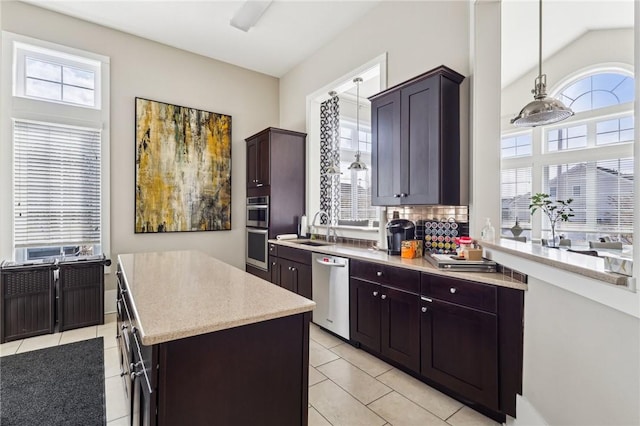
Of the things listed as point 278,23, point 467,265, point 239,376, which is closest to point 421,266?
point 467,265

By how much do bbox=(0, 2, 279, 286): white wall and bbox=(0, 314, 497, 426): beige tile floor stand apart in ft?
5.45

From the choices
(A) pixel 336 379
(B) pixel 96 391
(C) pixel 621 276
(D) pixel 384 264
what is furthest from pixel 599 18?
(B) pixel 96 391

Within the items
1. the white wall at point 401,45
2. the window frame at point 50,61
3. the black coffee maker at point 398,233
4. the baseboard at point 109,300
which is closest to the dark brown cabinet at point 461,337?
the black coffee maker at point 398,233

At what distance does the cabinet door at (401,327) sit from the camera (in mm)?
2279

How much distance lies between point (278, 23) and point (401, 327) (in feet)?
12.1

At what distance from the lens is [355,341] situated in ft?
9.37

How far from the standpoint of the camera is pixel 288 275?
12.3ft

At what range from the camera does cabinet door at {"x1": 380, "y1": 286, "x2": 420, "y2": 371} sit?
228 cm

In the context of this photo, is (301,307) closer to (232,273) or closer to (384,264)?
(232,273)

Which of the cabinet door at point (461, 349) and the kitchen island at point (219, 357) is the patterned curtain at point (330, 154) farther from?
the kitchen island at point (219, 357)

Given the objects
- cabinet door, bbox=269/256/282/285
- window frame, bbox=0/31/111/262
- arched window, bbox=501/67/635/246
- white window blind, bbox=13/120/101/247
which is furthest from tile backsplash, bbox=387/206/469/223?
white window blind, bbox=13/120/101/247

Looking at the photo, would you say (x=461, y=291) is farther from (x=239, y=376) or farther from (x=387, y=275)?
(x=239, y=376)

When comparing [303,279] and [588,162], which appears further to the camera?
[588,162]

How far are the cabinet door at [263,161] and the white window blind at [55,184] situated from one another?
6.52ft
